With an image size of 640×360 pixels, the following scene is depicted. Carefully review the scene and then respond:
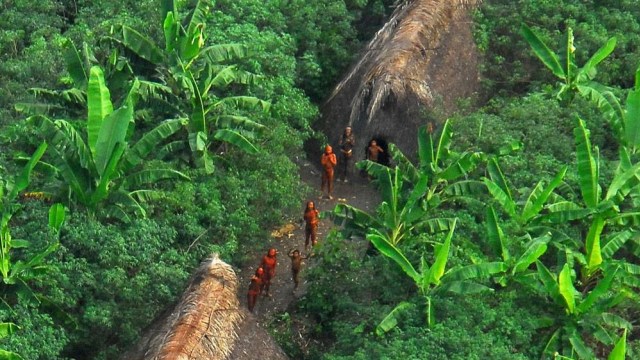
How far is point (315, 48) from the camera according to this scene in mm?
23250

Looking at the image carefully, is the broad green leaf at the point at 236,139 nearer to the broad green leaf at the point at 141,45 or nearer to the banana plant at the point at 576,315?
the broad green leaf at the point at 141,45

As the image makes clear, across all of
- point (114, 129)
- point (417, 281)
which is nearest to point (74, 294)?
point (114, 129)

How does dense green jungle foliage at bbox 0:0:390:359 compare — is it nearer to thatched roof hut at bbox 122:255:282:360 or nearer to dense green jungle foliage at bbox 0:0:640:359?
dense green jungle foliage at bbox 0:0:640:359

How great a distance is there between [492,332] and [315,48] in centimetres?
717

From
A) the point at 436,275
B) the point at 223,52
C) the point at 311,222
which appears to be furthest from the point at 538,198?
the point at 223,52

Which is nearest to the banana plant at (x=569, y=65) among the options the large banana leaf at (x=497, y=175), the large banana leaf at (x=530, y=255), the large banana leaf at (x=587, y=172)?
the large banana leaf at (x=497, y=175)

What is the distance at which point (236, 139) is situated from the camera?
20.0 meters

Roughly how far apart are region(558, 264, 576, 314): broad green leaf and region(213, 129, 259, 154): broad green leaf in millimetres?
4556

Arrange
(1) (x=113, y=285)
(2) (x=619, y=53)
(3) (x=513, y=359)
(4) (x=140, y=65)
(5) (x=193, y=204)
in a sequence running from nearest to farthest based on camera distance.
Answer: (3) (x=513, y=359), (1) (x=113, y=285), (5) (x=193, y=204), (4) (x=140, y=65), (2) (x=619, y=53)

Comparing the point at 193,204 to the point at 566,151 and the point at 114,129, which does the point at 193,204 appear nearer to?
the point at 114,129

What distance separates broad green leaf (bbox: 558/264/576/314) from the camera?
17.2 m

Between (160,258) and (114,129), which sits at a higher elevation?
(114,129)

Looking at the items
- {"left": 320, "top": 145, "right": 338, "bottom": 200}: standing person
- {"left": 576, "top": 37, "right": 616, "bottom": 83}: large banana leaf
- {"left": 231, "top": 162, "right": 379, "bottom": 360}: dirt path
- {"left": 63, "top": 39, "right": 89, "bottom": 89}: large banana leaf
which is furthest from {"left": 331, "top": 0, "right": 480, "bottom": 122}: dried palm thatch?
{"left": 63, "top": 39, "right": 89, "bottom": 89}: large banana leaf

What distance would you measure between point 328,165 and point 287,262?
151cm
